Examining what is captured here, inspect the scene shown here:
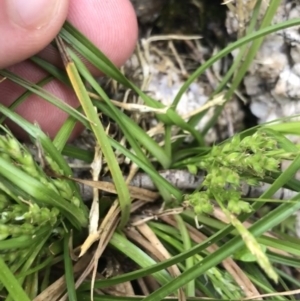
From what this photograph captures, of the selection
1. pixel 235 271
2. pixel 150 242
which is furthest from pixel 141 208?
pixel 235 271

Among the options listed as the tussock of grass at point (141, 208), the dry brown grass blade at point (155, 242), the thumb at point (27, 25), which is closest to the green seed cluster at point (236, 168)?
the tussock of grass at point (141, 208)

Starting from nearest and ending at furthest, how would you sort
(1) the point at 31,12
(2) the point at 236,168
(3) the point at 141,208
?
(2) the point at 236,168
(1) the point at 31,12
(3) the point at 141,208

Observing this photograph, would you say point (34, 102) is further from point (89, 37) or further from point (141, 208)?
point (141, 208)

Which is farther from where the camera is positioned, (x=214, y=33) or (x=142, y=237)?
(x=214, y=33)

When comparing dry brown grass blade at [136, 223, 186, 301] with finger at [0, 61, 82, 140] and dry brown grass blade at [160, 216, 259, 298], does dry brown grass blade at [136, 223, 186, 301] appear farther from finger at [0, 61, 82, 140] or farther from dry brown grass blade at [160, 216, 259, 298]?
finger at [0, 61, 82, 140]

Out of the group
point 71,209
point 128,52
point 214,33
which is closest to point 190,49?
point 214,33

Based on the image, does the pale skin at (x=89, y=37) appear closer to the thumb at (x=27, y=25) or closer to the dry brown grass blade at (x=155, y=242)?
the thumb at (x=27, y=25)

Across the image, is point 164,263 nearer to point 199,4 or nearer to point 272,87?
point 272,87

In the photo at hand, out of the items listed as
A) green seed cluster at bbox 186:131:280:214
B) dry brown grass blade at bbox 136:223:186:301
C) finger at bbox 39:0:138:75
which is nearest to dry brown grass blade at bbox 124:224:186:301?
dry brown grass blade at bbox 136:223:186:301
